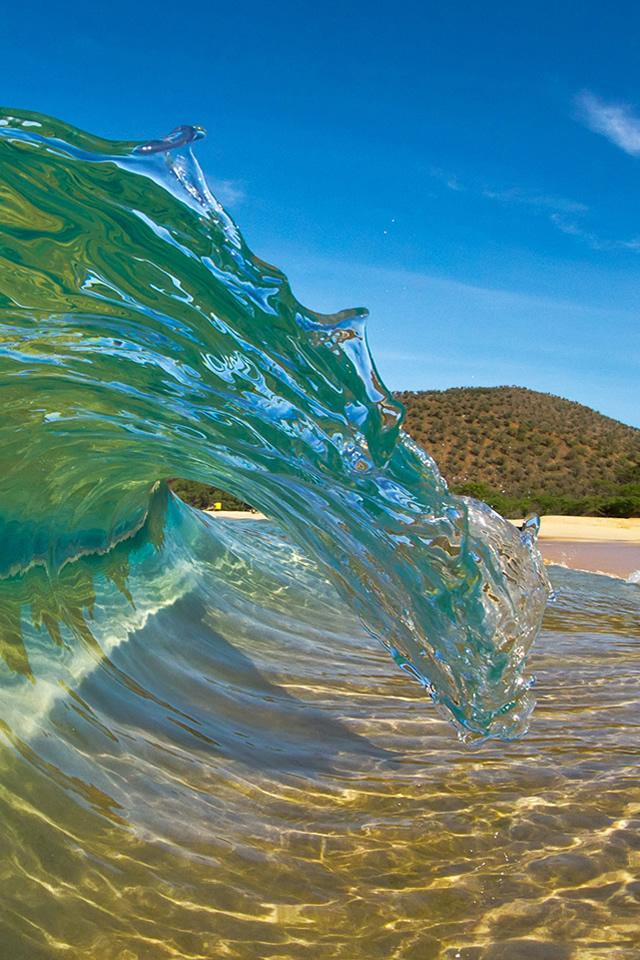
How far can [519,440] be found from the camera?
48781mm

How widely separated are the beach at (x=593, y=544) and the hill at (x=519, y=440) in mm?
21609

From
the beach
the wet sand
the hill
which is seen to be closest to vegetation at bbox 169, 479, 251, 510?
the beach

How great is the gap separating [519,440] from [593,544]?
129ft

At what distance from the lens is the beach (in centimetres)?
868

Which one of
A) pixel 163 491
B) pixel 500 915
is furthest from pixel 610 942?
pixel 163 491

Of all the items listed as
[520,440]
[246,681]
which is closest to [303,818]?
[246,681]

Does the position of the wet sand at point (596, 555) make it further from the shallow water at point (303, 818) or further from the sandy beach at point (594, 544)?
the shallow water at point (303, 818)

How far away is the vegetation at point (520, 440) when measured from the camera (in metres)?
41.8

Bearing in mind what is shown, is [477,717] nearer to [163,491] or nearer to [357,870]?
[357,870]

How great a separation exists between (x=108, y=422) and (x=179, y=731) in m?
1.21

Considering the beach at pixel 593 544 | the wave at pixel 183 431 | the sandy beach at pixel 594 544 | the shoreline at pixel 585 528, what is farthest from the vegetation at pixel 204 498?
the wave at pixel 183 431

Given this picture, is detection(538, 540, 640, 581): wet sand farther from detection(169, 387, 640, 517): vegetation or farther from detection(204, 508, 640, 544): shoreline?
detection(169, 387, 640, 517): vegetation

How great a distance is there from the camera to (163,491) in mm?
5492

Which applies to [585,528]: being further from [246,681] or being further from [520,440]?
[520,440]
